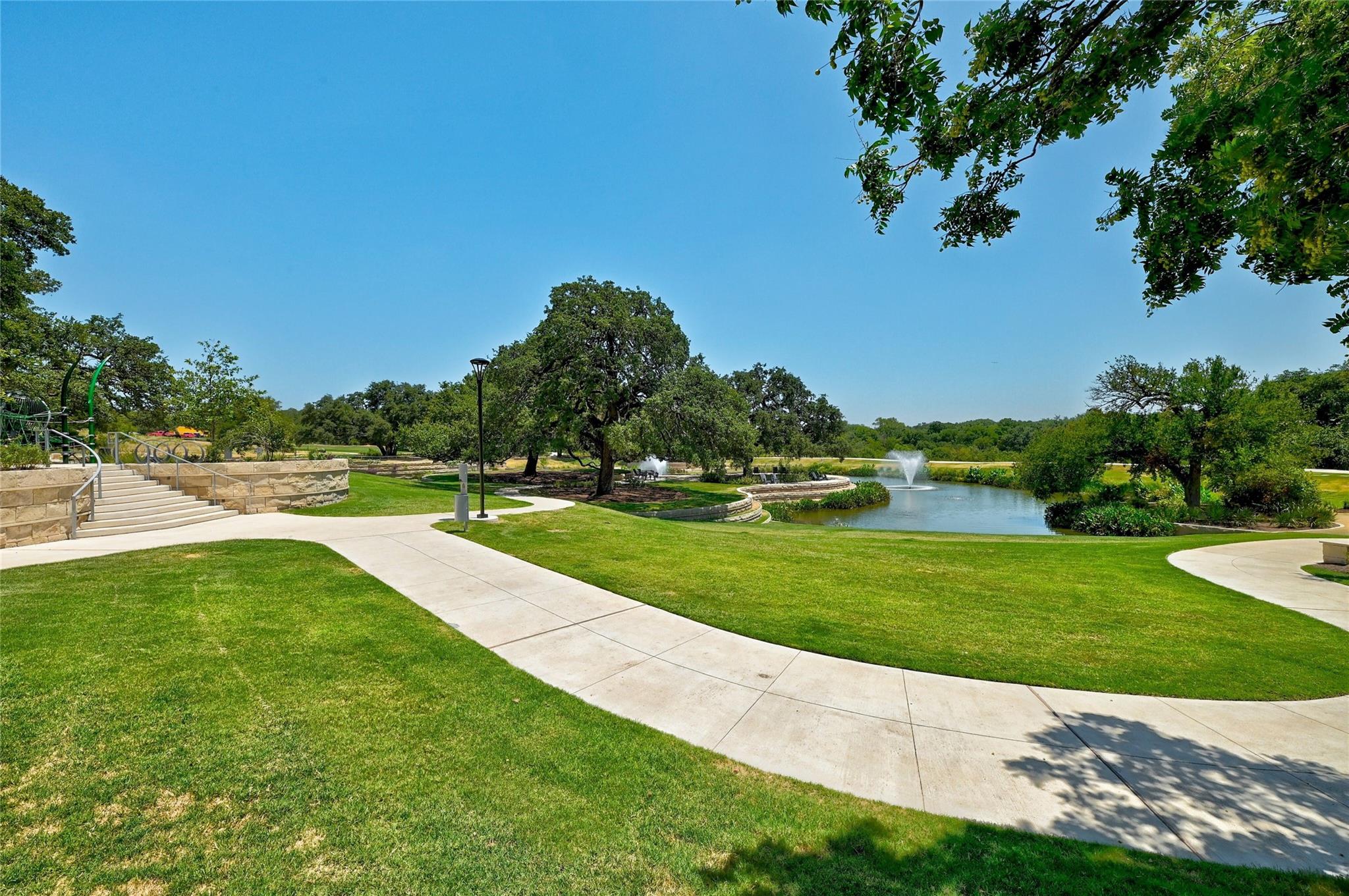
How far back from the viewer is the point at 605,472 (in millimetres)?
24531

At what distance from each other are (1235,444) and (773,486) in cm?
2052

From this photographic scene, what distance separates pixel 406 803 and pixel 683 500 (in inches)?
841

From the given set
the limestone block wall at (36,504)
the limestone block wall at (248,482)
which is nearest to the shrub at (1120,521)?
the limestone block wall at (248,482)

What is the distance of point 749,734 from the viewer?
12.5ft

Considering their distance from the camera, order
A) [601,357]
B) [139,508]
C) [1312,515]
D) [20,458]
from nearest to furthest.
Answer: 1. [20,458]
2. [139,508]
3. [1312,515]
4. [601,357]

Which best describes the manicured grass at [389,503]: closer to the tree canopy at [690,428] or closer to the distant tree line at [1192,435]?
the tree canopy at [690,428]

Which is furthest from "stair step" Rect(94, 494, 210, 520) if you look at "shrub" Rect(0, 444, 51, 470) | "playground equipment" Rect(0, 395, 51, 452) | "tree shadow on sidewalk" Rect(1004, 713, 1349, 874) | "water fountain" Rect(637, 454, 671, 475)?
→ "water fountain" Rect(637, 454, 671, 475)

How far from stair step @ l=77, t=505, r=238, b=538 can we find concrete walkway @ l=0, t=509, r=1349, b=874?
29.1 ft

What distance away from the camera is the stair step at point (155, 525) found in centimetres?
950

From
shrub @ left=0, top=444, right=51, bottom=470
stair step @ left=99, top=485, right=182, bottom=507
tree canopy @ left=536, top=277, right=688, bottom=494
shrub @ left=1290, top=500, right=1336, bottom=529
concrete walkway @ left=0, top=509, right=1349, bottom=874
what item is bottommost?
shrub @ left=1290, top=500, right=1336, bottom=529

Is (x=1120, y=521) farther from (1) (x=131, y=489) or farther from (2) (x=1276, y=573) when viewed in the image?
(1) (x=131, y=489)

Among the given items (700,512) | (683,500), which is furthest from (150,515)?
(683,500)

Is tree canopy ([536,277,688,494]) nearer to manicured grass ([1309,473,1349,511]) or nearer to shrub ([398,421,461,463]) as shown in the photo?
shrub ([398,421,461,463])

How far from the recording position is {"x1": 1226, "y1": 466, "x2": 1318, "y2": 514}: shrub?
1820 cm
